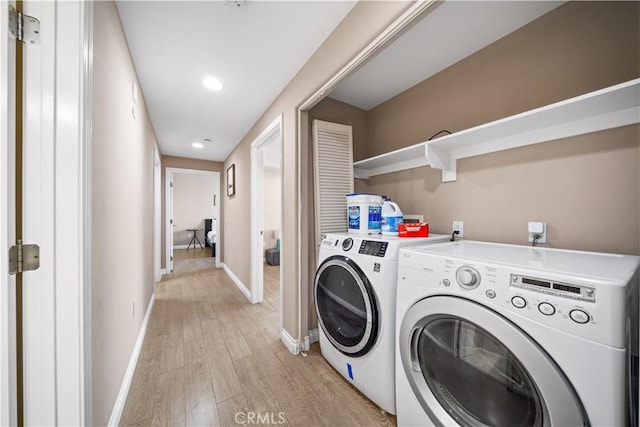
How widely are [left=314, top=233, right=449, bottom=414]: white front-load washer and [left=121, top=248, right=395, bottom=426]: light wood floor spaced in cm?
15

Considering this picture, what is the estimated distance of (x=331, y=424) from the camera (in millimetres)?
1207

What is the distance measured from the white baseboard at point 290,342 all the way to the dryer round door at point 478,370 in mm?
1006

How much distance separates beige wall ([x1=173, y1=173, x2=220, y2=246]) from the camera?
281 inches

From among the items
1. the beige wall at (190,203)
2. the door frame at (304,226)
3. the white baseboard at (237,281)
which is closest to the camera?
the door frame at (304,226)

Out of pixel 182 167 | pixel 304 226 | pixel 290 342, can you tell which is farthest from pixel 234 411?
pixel 182 167

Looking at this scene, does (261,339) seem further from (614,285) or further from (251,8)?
(251,8)

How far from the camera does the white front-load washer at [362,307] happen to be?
46.8 inches

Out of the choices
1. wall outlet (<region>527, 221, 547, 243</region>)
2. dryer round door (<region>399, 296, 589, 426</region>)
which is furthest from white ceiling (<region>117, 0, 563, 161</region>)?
dryer round door (<region>399, 296, 589, 426</region>)

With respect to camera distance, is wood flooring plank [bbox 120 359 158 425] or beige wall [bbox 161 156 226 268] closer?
wood flooring plank [bbox 120 359 158 425]

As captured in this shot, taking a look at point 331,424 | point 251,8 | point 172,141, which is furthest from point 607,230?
point 172,141

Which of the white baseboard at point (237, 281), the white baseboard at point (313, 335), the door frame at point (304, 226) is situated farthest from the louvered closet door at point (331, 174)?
Result: the white baseboard at point (237, 281)

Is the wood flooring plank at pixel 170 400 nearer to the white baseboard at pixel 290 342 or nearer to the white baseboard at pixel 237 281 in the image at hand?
the white baseboard at pixel 290 342

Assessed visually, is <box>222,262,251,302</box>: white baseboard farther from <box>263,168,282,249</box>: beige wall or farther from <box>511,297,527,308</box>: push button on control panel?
<box>511,297,527,308</box>: push button on control panel

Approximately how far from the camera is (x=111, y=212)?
3.91 ft
